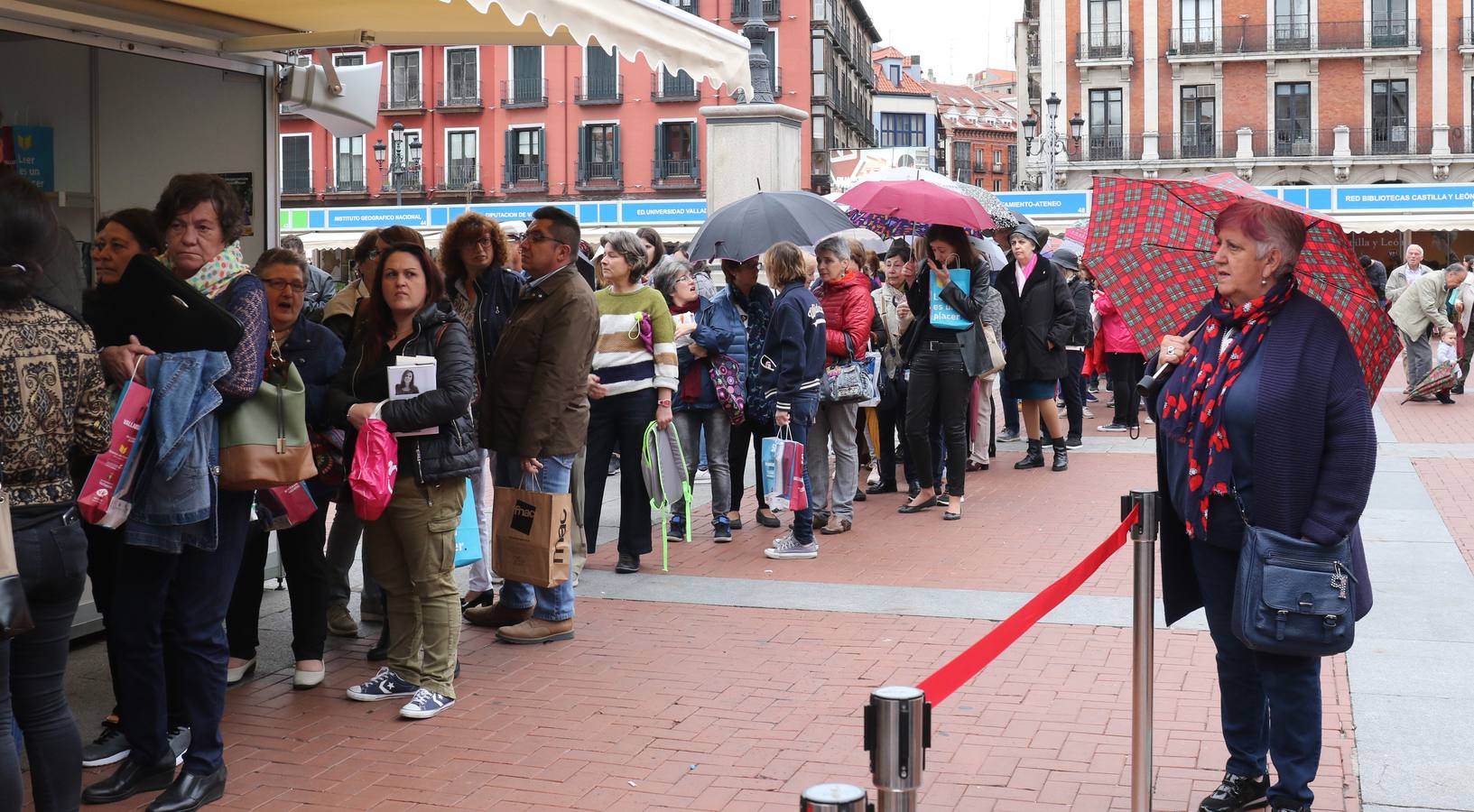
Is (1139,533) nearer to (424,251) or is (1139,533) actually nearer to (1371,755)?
(1371,755)

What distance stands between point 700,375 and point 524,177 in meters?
52.0

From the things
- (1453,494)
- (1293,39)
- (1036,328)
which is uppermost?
(1293,39)

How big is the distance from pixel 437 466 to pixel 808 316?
3615 mm

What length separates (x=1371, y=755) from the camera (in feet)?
15.8

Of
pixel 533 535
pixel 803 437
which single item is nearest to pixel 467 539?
pixel 533 535

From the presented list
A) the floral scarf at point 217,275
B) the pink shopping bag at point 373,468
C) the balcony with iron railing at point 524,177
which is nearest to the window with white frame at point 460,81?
the balcony with iron railing at point 524,177

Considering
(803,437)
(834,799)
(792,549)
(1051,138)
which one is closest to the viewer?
(834,799)

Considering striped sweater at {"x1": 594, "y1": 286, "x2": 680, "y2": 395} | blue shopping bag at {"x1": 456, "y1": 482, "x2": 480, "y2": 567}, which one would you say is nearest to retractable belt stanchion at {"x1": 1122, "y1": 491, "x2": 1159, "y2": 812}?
blue shopping bag at {"x1": 456, "y1": 482, "x2": 480, "y2": 567}

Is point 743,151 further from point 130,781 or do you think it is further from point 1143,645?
point 1143,645

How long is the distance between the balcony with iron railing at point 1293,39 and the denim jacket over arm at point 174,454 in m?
54.8

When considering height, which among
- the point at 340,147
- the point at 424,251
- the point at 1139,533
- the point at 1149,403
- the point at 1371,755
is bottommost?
the point at 1371,755

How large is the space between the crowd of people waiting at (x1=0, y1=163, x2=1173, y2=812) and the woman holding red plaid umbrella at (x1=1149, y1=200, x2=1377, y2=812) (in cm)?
264

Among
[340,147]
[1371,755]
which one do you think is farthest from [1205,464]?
[340,147]

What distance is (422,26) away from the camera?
6.84 metres
